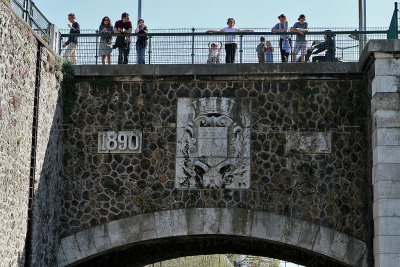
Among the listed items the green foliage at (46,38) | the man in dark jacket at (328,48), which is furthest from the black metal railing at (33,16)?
the man in dark jacket at (328,48)

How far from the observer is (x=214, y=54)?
54.4 ft

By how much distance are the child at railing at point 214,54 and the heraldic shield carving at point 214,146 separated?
0.92 m

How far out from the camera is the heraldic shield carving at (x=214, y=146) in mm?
15805

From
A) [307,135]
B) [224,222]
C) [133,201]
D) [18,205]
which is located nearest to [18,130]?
[18,205]

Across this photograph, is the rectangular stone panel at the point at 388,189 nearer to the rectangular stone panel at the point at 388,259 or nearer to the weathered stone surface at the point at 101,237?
the rectangular stone panel at the point at 388,259

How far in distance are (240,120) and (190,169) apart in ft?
4.15

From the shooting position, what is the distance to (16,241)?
14195mm

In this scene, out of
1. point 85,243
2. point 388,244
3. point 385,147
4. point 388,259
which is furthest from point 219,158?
point 388,259

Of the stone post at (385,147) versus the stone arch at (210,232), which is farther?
the stone arch at (210,232)

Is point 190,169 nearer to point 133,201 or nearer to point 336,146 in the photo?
point 133,201

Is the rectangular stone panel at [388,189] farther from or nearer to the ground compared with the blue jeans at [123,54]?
nearer to the ground

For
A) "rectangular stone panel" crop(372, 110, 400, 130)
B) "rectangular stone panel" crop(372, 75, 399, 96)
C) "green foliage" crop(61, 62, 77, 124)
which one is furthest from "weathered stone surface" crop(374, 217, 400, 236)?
"green foliage" crop(61, 62, 77, 124)

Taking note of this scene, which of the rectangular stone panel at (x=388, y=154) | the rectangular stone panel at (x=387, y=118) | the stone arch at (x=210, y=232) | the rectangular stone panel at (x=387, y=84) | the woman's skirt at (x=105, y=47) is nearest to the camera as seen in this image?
the rectangular stone panel at (x=388, y=154)

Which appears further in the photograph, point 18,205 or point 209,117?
point 209,117
